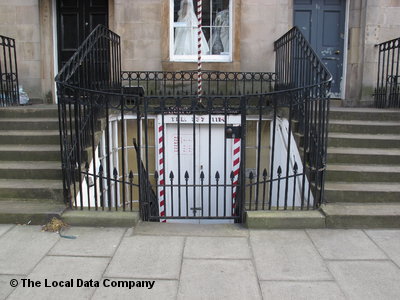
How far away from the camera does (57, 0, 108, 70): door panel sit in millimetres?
8344

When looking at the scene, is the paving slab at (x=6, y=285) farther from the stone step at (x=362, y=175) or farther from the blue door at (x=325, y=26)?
the blue door at (x=325, y=26)

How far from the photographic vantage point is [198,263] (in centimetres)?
346

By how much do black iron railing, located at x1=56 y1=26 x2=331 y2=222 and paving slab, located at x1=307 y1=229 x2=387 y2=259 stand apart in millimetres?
483

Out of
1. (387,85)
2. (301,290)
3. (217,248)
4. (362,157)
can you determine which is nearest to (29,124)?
(217,248)

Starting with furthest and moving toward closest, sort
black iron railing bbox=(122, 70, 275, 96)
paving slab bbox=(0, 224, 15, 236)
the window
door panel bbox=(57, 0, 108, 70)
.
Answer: door panel bbox=(57, 0, 108, 70) → the window → black iron railing bbox=(122, 70, 275, 96) → paving slab bbox=(0, 224, 15, 236)

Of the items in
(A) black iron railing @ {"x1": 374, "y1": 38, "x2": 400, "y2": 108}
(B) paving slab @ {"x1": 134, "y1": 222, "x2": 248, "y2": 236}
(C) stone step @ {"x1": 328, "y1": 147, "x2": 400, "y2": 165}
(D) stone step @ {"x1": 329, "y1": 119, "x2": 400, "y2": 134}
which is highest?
(A) black iron railing @ {"x1": 374, "y1": 38, "x2": 400, "y2": 108}

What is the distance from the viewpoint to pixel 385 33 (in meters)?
7.87

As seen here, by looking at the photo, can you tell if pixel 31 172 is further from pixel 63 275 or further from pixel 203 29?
pixel 203 29

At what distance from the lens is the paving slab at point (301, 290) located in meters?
2.93

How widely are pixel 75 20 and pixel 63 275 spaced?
6647mm

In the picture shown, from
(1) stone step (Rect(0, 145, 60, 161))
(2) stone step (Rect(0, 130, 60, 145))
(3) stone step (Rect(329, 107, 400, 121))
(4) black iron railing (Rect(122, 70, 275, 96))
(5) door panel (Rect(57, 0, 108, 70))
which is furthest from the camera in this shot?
(5) door panel (Rect(57, 0, 108, 70))

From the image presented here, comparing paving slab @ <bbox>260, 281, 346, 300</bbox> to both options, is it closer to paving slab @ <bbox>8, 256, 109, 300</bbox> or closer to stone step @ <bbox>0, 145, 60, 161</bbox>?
paving slab @ <bbox>8, 256, 109, 300</bbox>

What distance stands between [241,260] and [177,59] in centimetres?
541

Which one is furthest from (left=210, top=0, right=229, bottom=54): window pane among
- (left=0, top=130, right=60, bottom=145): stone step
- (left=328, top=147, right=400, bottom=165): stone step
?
(left=0, top=130, right=60, bottom=145): stone step
